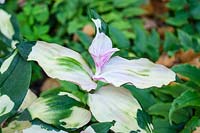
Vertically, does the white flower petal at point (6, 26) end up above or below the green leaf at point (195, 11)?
above

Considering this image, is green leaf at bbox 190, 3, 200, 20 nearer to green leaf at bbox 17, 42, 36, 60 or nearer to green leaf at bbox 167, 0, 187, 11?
green leaf at bbox 167, 0, 187, 11

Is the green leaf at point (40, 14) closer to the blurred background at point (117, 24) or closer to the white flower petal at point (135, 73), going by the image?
the blurred background at point (117, 24)

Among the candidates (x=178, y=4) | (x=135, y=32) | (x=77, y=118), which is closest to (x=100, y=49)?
(x=77, y=118)

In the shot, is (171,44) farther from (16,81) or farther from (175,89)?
(16,81)

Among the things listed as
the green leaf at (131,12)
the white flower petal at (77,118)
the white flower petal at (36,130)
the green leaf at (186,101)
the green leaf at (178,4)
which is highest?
the white flower petal at (36,130)

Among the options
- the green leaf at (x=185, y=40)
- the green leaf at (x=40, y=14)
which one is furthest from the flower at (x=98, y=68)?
the green leaf at (x=40, y=14)

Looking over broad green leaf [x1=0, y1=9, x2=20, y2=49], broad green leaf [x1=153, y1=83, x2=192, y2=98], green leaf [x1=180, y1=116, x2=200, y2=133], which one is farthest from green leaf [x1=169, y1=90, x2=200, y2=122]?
broad green leaf [x1=0, y1=9, x2=20, y2=49]

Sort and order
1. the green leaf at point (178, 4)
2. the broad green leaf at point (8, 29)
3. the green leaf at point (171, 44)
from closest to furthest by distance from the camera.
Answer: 1. the broad green leaf at point (8, 29)
2. the green leaf at point (171, 44)
3. the green leaf at point (178, 4)
